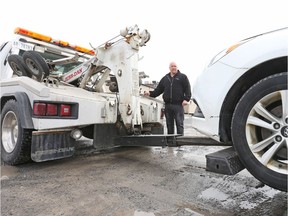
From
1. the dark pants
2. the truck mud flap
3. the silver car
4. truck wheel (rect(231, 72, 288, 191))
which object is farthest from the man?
truck wheel (rect(231, 72, 288, 191))

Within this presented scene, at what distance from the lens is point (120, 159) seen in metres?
4.08

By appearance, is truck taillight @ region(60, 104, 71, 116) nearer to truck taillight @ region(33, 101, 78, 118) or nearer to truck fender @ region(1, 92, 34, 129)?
truck taillight @ region(33, 101, 78, 118)

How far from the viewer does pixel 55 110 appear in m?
3.21

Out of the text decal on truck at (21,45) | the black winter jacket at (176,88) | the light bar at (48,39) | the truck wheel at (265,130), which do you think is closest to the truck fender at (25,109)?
the text decal on truck at (21,45)

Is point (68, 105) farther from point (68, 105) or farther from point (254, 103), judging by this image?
point (254, 103)

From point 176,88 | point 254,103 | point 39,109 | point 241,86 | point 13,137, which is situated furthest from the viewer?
point 176,88

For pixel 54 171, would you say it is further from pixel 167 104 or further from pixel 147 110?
pixel 167 104

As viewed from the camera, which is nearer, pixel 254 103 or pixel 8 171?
pixel 254 103

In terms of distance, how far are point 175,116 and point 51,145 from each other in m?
2.31

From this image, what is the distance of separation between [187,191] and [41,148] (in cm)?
193

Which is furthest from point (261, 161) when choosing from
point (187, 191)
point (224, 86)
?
point (187, 191)

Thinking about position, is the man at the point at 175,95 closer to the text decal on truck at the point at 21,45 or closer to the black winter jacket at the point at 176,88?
the black winter jacket at the point at 176,88

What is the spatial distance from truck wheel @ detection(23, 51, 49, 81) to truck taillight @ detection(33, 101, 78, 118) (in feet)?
2.51

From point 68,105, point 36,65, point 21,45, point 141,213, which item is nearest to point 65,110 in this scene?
point 68,105
